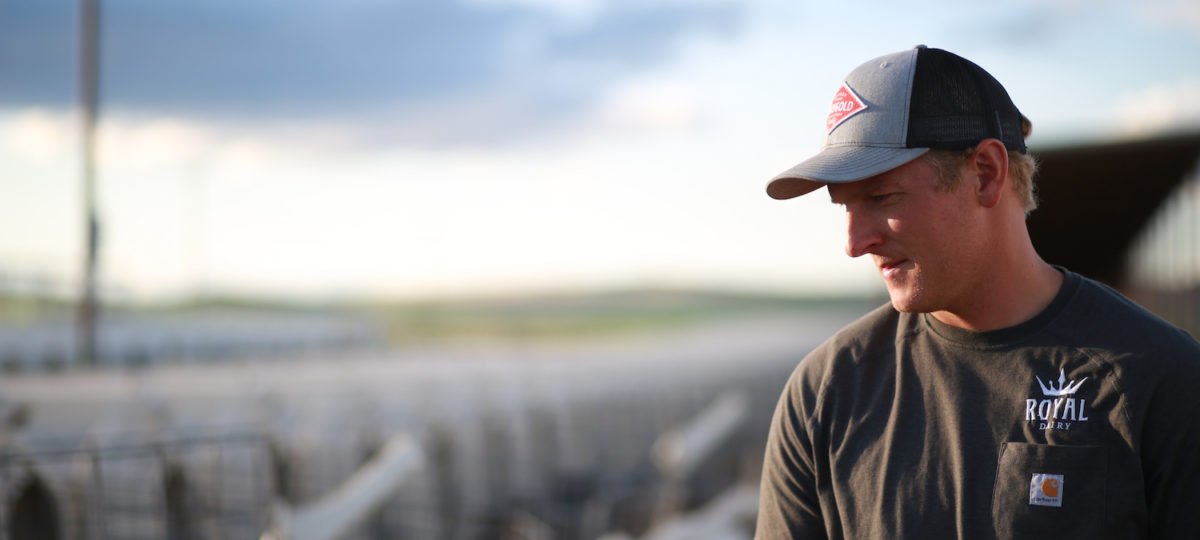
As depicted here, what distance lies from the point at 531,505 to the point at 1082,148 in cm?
940

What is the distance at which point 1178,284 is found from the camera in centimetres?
1467

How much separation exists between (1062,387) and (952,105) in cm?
48

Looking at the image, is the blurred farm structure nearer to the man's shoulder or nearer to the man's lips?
the man's shoulder

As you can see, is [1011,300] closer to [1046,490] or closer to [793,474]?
[1046,490]

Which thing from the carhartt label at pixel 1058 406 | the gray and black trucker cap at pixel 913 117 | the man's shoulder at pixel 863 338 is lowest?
the carhartt label at pixel 1058 406

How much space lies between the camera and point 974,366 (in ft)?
5.29

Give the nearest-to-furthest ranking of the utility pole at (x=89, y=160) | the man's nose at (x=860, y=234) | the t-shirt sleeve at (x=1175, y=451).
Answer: the t-shirt sleeve at (x=1175, y=451)
the man's nose at (x=860, y=234)
the utility pole at (x=89, y=160)

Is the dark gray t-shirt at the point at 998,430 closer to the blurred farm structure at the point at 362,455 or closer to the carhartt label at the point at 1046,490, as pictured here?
the carhartt label at the point at 1046,490

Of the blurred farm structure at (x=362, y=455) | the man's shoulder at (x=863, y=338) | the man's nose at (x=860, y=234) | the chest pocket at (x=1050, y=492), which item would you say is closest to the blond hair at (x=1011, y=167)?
the man's nose at (x=860, y=234)

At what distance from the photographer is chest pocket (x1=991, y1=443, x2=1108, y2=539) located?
1452 millimetres

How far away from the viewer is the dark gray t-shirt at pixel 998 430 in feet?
4.71

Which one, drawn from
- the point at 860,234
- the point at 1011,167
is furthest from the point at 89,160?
the point at 1011,167

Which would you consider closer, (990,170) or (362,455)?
(990,170)

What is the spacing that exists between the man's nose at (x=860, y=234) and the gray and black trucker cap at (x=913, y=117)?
0.09m
